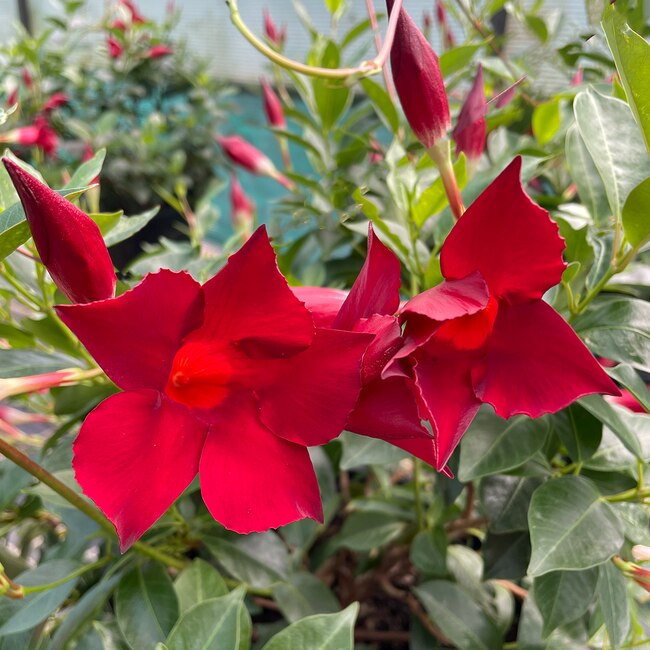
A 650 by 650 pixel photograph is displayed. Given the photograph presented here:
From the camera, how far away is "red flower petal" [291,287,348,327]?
31 centimetres

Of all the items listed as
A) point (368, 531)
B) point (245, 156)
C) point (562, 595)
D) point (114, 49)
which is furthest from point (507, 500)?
point (114, 49)

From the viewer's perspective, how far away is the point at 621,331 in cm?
41

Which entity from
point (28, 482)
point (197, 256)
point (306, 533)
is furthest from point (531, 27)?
point (28, 482)

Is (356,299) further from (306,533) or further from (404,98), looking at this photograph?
(306,533)

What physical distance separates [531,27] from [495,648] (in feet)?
2.94

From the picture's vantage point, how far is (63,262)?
280mm

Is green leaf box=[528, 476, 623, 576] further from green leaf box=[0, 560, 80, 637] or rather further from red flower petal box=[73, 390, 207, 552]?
green leaf box=[0, 560, 80, 637]

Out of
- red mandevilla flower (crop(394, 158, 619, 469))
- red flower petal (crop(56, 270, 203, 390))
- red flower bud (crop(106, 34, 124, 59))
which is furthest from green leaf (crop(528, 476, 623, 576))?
red flower bud (crop(106, 34, 124, 59))

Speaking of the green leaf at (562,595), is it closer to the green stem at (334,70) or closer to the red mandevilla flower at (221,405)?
the red mandevilla flower at (221,405)

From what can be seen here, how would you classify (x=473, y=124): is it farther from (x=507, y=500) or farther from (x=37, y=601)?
(x=37, y=601)

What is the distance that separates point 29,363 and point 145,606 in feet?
0.65

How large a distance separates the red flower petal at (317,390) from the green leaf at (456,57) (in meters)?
0.48

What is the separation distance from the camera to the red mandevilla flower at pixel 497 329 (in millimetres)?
262

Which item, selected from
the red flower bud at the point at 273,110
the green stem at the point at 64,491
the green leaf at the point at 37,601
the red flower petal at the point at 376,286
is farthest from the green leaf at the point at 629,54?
the red flower bud at the point at 273,110
